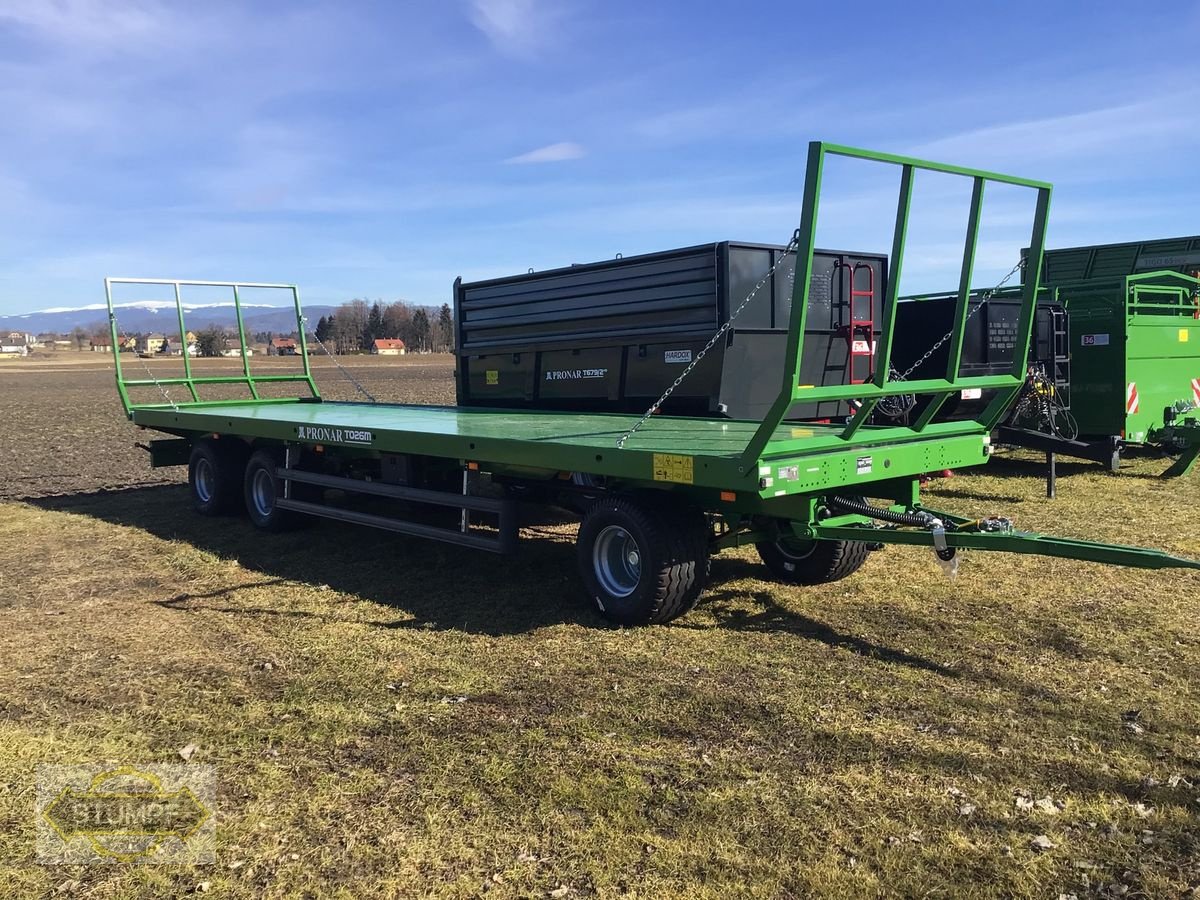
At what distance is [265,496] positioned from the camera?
8680mm

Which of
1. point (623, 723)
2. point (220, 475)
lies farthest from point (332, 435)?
point (623, 723)

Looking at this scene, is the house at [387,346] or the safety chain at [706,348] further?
the house at [387,346]

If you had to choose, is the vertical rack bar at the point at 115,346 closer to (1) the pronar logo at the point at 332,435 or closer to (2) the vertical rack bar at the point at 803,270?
(1) the pronar logo at the point at 332,435

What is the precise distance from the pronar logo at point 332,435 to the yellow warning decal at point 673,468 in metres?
2.89

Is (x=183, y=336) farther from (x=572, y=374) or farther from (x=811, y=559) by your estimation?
(x=811, y=559)

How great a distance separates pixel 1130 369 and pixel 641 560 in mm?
7827

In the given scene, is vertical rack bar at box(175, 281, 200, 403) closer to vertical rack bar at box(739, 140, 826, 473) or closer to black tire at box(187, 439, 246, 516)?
black tire at box(187, 439, 246, 516)

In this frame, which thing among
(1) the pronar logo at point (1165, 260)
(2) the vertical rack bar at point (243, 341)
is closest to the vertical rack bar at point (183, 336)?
(2) the vertical rack bar at point (243, 341)

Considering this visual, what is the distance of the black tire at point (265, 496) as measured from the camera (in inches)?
334

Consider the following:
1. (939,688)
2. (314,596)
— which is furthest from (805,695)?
(314,596)

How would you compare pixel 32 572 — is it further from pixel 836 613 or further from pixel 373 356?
pixel 373 356

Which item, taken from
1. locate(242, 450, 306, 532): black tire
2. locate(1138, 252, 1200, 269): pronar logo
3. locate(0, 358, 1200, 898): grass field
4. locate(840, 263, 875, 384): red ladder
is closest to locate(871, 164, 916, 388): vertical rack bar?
locate(0, 358, 1200, 898): grass field

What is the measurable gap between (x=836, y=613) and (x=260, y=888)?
3686mm

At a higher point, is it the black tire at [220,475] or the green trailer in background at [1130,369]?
the green trailer in background at [1130,369]
